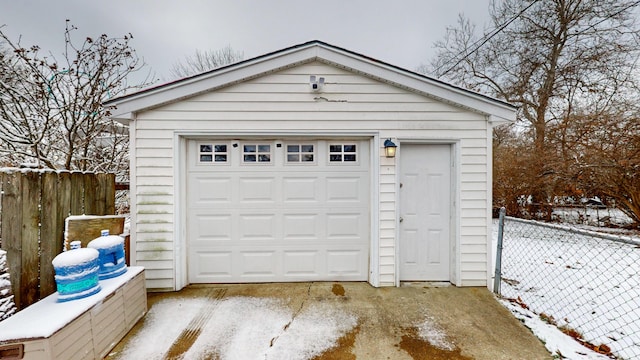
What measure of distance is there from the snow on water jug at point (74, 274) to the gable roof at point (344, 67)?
196 cm

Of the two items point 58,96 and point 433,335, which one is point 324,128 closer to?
point 433,335

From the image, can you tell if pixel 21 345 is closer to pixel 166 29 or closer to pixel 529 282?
pixel 529 282

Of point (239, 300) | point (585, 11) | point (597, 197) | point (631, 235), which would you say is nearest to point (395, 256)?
point (239, 300)

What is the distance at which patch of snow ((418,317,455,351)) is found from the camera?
2.35m

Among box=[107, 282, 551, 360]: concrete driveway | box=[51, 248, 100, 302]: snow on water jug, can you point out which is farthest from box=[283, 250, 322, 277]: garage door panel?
box=[51, 248, 100, 302]: snow on water jug

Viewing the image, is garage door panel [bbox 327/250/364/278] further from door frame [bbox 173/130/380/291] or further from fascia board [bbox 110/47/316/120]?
fascia board [bbox 110/47/316/120]

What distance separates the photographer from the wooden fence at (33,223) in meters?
2.08

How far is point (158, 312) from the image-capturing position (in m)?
2.88

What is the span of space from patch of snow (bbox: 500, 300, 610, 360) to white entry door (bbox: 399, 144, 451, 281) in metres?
0.99

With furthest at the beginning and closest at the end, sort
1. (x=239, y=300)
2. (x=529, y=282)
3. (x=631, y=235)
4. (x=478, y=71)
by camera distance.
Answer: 1. (x=478, y=71)
2. (x=631, y=235)
3. (x=529, y=282)
4. (x=239, y=300)

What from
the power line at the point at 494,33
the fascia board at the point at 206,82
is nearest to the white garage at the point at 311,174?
the fascia board at the point at 206,82

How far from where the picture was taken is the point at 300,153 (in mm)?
3617

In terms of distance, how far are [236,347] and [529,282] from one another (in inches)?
167

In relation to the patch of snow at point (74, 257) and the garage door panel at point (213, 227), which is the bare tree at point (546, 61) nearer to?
the garage door panel at point (213, 227)
